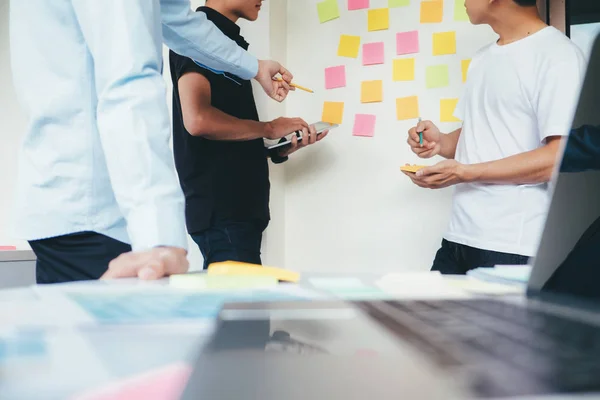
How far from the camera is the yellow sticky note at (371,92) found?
1771mm

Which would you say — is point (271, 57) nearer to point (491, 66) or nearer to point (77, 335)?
point (491, 66)

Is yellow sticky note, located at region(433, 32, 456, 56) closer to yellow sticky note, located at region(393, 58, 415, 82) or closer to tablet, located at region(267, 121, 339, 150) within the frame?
yellow sticky note, located at region(393, 58, 415, 82)

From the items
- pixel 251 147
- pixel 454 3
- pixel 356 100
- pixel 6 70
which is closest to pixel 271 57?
pixel 356 100

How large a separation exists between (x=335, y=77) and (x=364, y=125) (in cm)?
21

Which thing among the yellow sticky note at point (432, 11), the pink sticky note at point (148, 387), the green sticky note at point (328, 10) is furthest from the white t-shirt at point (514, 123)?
the pink sticky note at point (148, 387)

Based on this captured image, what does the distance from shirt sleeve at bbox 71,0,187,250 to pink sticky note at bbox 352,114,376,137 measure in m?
1.22

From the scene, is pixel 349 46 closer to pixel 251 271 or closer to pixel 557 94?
pixel 557 94

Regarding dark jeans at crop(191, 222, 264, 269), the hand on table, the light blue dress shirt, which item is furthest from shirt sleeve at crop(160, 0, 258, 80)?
the hand on table

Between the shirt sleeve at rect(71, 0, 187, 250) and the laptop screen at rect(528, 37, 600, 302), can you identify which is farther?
the shirt sleeve at rect(71, 0, 187, 250)

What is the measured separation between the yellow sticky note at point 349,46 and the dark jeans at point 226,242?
0.80m

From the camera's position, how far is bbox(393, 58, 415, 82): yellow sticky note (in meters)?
1.73

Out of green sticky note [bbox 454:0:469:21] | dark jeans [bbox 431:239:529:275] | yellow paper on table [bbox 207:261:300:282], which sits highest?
green sticky note [bbox 454:0:469:21]

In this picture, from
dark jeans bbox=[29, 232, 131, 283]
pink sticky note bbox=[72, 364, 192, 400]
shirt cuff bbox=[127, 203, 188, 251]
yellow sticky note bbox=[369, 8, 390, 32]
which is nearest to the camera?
pink sticky note bbox=[72, 364, 192, 400]

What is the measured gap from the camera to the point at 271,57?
1.77m
